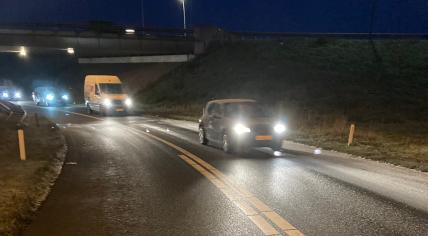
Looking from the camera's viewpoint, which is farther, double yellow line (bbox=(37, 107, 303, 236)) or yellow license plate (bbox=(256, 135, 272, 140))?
yellow license plate (bbox=(256, 135, 272, 140))

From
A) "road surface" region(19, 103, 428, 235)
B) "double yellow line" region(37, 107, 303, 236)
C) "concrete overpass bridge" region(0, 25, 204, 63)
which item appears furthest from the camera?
"concrete overpass bridge" region(0, 25, 204, 63)

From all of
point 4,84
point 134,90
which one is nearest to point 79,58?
point 4,84

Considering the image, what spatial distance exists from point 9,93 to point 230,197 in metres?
59.8

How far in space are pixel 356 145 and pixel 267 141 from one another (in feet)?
14.1

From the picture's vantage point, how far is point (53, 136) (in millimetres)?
17922

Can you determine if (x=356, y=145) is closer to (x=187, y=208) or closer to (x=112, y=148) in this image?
(x=112, y=148)

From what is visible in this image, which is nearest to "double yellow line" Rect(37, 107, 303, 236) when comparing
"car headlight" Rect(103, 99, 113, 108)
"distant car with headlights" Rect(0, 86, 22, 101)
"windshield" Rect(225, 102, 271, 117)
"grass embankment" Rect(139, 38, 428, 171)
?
"windshield" Rect(225, 102, 271, 117)

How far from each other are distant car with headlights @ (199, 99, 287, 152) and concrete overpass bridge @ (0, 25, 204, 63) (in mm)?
34381

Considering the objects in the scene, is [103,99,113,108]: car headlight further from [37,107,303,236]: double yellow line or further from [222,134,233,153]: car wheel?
[37,107,303,236]: double yellow line

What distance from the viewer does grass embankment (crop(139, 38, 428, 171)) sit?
759 inches

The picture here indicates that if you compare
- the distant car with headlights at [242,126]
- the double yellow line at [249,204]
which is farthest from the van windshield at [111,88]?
the double yellow line at [249,204]

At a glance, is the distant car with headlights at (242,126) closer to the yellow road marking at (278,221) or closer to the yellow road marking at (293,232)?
the yellow road marking at (278,221)

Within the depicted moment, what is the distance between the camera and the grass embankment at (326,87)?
19.3 meters

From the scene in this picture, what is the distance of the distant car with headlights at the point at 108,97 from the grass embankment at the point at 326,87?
13.4 ft
